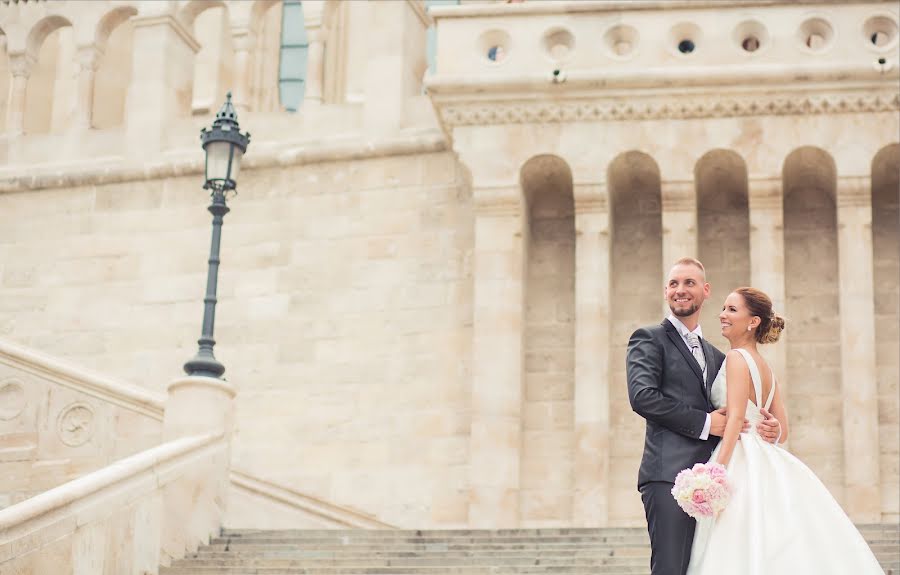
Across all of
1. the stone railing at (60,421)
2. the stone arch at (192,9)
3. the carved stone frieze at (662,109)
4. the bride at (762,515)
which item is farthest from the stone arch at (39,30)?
the bride at (762,515)

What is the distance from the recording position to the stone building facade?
41.6 feet

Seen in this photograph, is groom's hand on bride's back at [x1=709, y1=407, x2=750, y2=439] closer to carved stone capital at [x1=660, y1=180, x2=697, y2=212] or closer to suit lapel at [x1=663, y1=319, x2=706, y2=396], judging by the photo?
suit lapel at [x1=663, y1=319, x2=706, y2=396]

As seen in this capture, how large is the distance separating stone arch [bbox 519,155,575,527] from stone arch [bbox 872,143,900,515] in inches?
89.5

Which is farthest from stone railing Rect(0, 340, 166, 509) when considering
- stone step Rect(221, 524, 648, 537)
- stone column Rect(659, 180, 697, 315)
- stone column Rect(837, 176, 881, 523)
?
stone column Rect(837, 176, 881, 523)

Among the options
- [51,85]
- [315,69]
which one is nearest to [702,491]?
[315,69]

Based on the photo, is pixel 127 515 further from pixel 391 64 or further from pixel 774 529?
pixel 391 64

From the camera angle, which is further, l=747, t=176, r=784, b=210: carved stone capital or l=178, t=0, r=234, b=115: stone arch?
l=178, t=0, r=234, b=115: stone arch

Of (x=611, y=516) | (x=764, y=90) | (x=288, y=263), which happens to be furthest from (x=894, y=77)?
(x=288, y=263)

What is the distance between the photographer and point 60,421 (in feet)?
35.9

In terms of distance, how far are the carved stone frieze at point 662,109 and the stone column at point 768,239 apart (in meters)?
0.55

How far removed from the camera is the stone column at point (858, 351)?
12.1 m

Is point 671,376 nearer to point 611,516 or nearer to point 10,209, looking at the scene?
point 611,516

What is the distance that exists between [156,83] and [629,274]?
15.5 ft

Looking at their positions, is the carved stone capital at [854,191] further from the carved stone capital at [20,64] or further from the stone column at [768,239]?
the carved stone capital at [20,64]
